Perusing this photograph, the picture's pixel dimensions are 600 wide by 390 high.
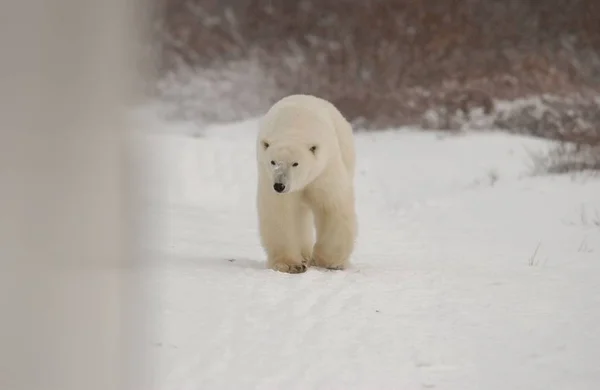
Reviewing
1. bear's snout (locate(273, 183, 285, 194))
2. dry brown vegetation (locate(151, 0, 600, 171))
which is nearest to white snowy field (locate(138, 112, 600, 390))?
bear's snout (locate(273, 183, 285, 194))

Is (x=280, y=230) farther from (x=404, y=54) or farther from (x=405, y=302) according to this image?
(x=404, y=54)

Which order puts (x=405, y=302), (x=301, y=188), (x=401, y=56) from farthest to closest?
(x=401, y=56) → (x=301, y=188) → (x=405, y=302)

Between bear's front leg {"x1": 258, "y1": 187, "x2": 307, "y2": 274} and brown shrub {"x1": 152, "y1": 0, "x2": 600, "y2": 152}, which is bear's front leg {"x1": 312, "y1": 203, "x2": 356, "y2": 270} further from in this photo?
brown shrub {"x1": 152, "y1": 0, "x2": 600, "y2": 152}

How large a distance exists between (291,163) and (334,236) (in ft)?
0.91

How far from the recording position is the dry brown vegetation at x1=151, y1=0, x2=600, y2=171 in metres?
5.72

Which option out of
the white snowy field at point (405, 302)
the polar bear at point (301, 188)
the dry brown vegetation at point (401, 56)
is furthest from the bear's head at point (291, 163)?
the dry brown vegetation at point (401, 56)

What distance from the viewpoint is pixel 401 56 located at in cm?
658

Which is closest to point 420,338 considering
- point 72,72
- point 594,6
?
point 72,72

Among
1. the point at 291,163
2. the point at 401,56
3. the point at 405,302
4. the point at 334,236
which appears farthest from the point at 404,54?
the point at 405,302

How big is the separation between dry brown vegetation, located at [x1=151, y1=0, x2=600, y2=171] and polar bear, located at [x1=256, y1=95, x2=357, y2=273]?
3.49 metres

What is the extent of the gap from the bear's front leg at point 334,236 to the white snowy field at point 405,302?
0.05 meters

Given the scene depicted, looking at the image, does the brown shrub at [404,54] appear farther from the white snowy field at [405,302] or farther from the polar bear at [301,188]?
the polar bear at [301,188]

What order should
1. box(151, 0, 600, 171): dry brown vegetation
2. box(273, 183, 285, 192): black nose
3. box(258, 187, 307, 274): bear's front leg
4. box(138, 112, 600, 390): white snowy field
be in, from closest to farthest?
box(138, 112, 600, 390): white snowy field < box(273, 183, 285, 192): black nose < box(258, 187, 307, 274): bear's front leg < box(151, 0, 600, 171): dry brown vegetation

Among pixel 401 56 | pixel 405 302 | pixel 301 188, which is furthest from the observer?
pixel 401 56
